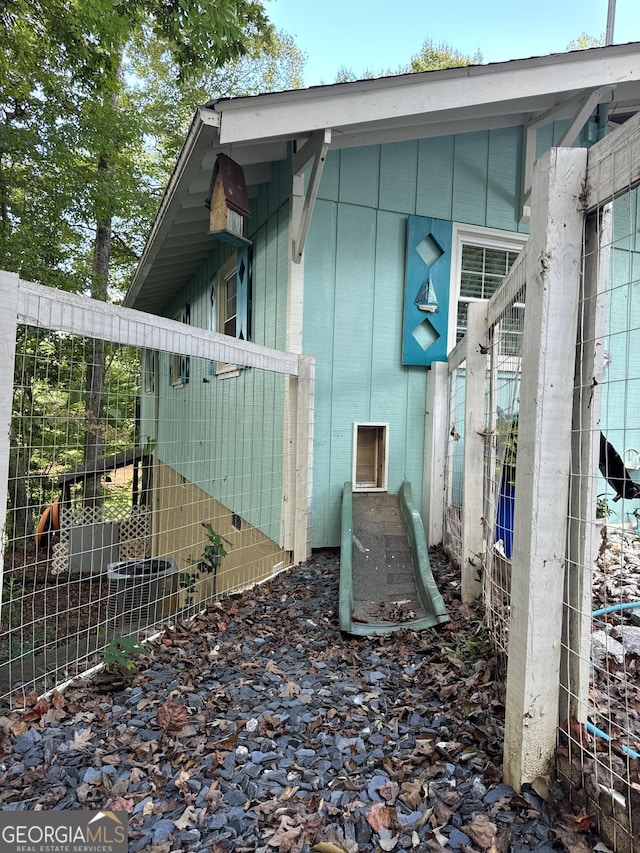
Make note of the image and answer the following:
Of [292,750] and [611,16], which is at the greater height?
[611,16]

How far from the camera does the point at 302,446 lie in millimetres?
4203

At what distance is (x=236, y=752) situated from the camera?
1.87 meters

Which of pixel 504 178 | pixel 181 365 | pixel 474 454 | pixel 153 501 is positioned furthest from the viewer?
pixel 181 365

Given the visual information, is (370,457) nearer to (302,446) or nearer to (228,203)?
(302,446)

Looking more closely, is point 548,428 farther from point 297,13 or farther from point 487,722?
point 297,13

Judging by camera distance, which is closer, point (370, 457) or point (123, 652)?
point (123, 652)

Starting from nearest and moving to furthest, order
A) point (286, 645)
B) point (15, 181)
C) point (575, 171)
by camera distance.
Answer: point (575, 171)
point (286, 645)
point (15, 181)

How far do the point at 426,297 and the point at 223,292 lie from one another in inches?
128

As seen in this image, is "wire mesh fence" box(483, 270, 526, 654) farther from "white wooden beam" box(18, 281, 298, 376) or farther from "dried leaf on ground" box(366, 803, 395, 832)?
"white wooden beam" box(18, 281, 298, 376)

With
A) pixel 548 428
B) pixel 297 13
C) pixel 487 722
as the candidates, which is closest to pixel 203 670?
pixel 487 722

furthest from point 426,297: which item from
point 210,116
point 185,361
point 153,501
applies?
point 185,361

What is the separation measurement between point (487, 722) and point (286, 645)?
1.21 meters

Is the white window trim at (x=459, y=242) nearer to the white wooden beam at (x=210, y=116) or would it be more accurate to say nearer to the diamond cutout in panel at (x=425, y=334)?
the diamond cutout in panel at (x=425, y=334)

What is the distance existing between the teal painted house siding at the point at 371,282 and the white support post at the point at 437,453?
0.20 meters
